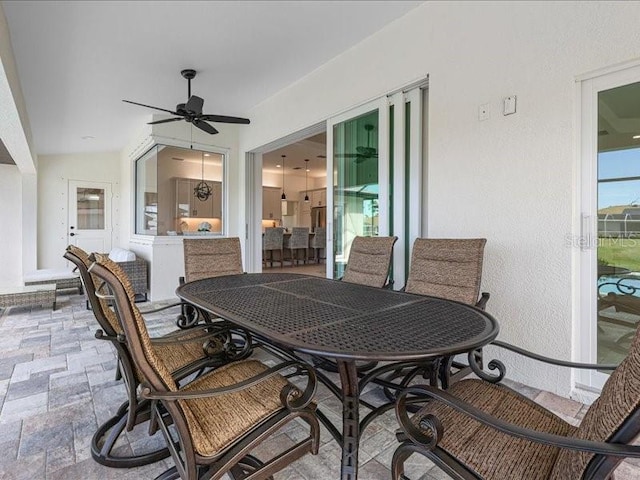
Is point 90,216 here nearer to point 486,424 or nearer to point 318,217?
point 318,217

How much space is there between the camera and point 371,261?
2748 millimetres

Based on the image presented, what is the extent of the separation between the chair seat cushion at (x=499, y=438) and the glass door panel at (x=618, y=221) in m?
1.27

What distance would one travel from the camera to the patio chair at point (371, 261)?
8.67 feet

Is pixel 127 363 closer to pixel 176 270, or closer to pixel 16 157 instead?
pixel 176 270

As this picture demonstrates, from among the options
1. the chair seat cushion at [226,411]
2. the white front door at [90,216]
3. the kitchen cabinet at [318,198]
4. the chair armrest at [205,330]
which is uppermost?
the kitchen cabinet at [318,198]

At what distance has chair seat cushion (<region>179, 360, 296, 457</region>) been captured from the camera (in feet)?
3.41

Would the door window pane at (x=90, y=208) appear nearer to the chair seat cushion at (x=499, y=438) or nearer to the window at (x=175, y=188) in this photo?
the window at (x=175, y=188)

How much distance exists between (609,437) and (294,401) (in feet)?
2.83

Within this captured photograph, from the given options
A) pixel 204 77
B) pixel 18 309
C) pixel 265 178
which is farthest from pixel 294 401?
pixel 265 178

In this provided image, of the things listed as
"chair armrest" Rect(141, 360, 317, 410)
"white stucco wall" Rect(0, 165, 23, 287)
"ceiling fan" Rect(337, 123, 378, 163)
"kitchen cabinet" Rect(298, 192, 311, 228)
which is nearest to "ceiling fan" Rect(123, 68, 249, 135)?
"ceiling fan" Rect(337, 123, 378, 163)

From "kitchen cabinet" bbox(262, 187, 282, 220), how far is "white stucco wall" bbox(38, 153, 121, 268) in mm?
4350

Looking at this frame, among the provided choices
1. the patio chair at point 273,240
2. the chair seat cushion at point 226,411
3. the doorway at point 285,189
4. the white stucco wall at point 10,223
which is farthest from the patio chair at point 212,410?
the patio chair at point 273,240

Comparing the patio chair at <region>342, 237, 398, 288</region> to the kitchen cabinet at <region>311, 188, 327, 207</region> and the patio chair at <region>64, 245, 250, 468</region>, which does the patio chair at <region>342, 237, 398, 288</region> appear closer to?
the patio chair at <region>64, 245, 250, 468</region>

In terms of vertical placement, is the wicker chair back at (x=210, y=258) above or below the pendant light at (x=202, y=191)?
below
